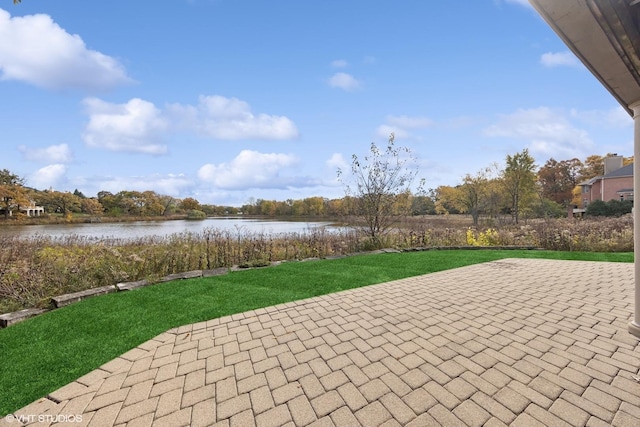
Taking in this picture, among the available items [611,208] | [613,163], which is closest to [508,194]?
[611,208]

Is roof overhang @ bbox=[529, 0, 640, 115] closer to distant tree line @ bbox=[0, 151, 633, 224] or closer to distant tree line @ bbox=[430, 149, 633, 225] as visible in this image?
distant tree line @ bbox=[0, 151, 633, 224]

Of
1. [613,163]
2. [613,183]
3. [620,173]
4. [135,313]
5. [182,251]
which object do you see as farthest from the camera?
[613,163]

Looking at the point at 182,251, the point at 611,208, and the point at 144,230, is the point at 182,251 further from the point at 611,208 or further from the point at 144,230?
the point at 611,208

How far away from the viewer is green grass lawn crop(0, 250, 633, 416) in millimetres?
2363

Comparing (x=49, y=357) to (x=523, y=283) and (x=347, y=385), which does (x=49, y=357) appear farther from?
(x=523, y=283)

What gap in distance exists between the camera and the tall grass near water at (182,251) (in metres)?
4.71

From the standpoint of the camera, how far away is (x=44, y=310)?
3.85 metres

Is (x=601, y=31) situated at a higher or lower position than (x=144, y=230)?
higher

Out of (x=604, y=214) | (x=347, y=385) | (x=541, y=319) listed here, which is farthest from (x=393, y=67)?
(x=604, y=214)

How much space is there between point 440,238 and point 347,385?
9721 millimetres

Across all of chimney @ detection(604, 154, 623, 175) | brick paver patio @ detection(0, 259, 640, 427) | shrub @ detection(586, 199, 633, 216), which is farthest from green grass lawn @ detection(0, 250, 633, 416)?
chimney @ detection(604, 154, 623, 175)

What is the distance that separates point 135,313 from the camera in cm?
363

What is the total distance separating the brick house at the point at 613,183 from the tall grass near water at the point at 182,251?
916 inches

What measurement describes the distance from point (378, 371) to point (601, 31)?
101 inches
